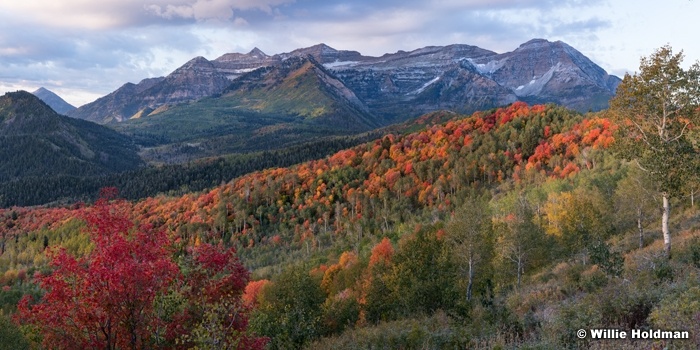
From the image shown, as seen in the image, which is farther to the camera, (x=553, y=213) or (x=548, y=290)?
(x=553, y=213)

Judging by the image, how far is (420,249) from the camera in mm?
46625

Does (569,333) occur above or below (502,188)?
above

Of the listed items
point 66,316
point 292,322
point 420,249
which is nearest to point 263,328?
point 292,322

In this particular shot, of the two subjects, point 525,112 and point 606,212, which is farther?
point 525,112

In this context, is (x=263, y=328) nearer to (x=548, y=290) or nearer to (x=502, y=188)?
(x=548, y=290)

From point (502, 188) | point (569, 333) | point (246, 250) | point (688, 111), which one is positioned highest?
point (688, 111)

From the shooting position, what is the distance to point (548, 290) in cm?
3125

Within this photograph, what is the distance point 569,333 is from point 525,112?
199300mm

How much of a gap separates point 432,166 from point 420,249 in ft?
453

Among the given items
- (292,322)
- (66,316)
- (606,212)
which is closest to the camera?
(66,316)

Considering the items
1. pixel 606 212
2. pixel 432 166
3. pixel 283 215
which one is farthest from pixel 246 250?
pixel 606 212

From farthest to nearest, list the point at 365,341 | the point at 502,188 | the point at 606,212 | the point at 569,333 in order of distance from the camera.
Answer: the point at 502,188 < the point at 606,212 < the point at 365,341 < the point at 569,333

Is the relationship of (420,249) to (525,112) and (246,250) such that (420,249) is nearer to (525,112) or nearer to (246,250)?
(246,250)

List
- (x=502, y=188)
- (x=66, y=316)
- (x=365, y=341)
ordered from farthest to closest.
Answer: (x=502, y=188) → (x=365, y=341) → (x=66, y=316)
